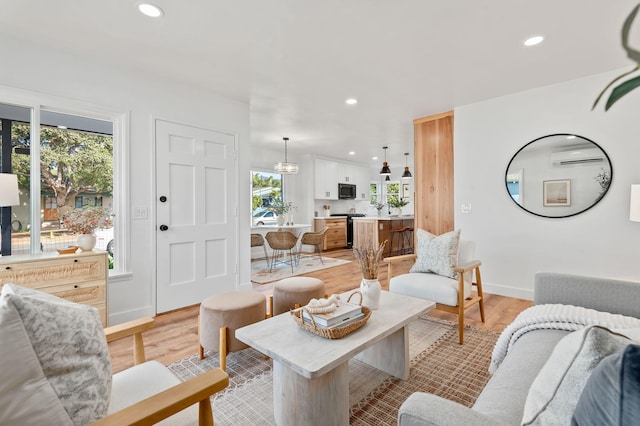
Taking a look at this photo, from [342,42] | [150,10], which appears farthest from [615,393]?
[150,10]

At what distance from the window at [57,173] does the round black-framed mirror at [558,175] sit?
14.1ft

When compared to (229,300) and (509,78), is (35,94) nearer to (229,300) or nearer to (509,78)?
(229,300)

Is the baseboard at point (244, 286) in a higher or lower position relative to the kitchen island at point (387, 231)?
lower

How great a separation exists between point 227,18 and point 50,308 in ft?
6.86

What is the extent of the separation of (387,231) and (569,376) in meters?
6.07

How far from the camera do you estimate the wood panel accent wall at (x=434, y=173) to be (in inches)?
167

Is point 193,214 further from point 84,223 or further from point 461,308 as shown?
point 461,308

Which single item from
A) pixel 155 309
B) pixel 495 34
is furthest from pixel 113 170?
pixel 495 34

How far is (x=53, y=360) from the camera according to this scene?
2.79 ft

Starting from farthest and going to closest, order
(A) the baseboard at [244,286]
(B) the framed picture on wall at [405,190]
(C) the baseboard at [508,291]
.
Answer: (B) the framed picture on wall at [405,190] < (A) the baseboard at [244,286] < (C) the baseboard at [508,291]

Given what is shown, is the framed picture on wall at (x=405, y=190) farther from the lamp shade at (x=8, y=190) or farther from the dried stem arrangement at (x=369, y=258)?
the lamp shade at (x=8, y=190)

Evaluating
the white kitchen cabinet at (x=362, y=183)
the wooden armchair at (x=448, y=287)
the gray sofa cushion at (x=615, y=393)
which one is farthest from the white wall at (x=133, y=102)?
the white kitchen cabinet at (x=362, y=183)

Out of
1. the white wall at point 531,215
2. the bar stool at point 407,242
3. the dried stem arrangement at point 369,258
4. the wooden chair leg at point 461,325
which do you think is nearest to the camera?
the dried stem arrangement at point 369,258

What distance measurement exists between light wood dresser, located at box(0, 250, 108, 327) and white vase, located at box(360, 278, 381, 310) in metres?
2.15
